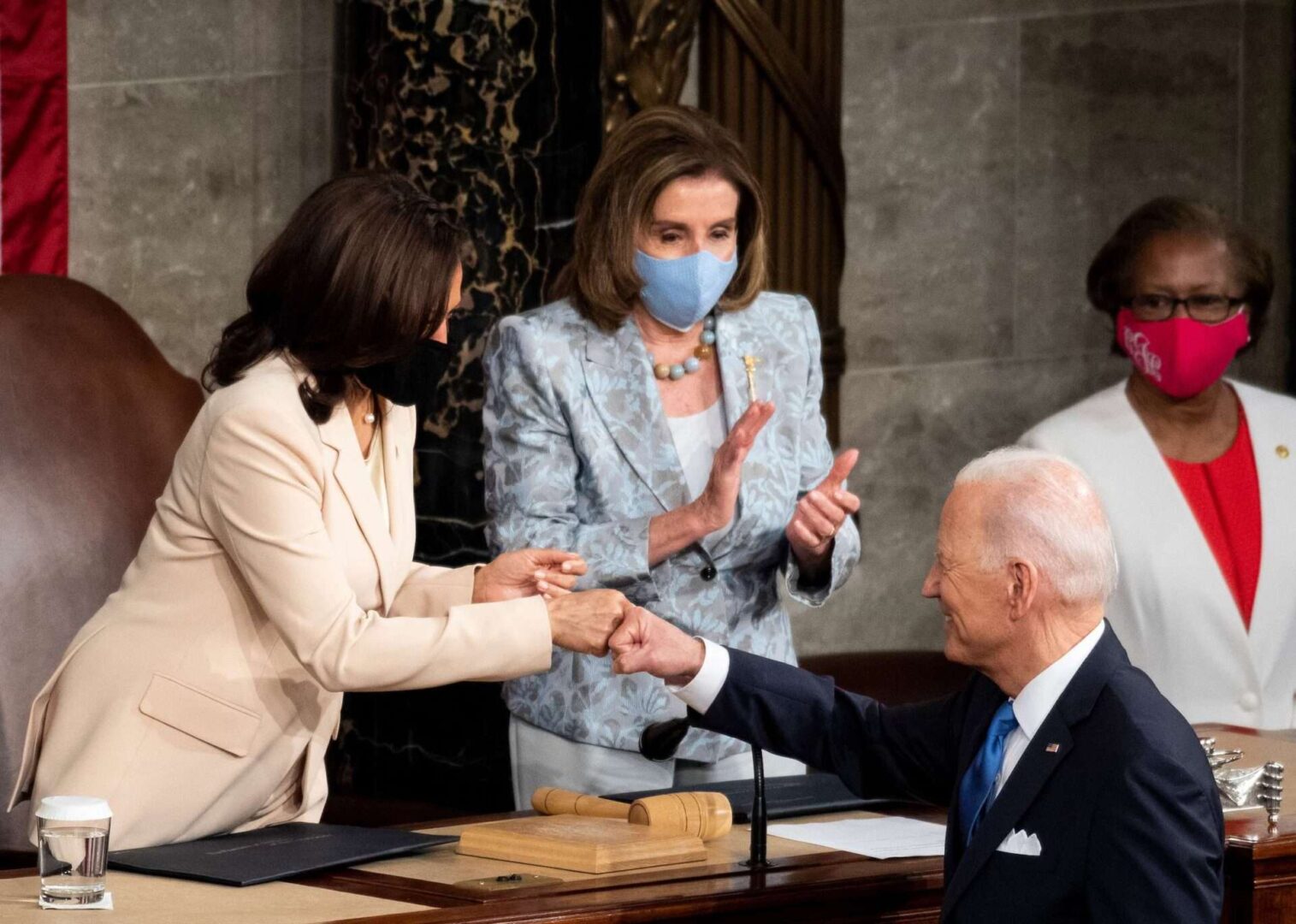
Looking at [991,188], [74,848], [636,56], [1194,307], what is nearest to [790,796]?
[74,848]

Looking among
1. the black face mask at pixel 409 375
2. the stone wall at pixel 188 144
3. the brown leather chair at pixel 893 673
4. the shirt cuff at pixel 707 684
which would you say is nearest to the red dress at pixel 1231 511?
the brown leather chair at pixel 893 673

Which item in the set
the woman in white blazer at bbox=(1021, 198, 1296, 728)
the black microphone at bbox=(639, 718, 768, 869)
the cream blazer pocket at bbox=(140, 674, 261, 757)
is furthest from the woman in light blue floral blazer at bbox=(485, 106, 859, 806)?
the woman in white blazer at bbox=(1021, 198, 1296, 728)

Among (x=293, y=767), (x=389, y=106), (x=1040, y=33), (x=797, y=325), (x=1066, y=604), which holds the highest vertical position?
(x=1040, y=33)

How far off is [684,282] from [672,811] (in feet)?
3.68

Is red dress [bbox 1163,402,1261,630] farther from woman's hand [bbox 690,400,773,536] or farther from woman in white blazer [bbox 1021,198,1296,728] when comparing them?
woman's hand [bbox 690,400,773,536]

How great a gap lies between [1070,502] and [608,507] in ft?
4.00

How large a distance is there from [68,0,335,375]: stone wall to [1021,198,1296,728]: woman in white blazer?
6.76ft

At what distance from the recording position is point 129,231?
512cm

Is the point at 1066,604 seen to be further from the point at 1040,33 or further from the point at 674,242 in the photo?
the point at 1040,33

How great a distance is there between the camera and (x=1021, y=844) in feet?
8.88

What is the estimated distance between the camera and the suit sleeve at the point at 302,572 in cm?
304

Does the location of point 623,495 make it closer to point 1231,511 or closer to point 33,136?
point 1231,511

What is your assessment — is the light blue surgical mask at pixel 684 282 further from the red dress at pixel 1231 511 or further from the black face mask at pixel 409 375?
the red dress at pixel 1231 511

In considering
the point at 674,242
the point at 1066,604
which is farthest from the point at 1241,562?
the point at 1066,604
